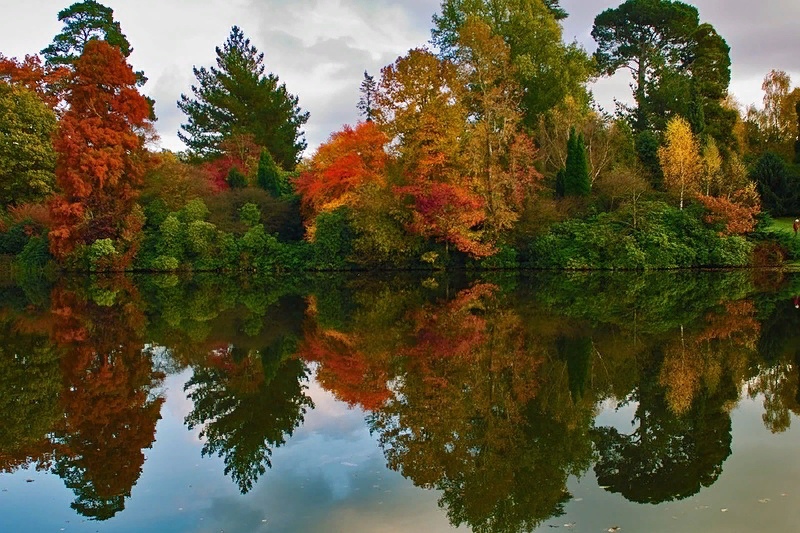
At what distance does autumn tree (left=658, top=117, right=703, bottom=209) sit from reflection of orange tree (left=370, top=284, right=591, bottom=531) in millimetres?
22631

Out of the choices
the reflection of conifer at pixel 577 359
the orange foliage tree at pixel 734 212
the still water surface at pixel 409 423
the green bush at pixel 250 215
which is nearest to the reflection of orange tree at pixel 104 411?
the still water surface at pixel 409 423

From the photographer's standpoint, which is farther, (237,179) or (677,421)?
(237,179)

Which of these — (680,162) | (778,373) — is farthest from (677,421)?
(680,162)

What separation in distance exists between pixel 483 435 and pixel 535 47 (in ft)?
115

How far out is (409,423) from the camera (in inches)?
298

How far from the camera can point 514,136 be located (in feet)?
94.2

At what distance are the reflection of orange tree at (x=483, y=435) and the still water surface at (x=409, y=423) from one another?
30 millimetres

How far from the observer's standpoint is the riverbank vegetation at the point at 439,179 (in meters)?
27.7

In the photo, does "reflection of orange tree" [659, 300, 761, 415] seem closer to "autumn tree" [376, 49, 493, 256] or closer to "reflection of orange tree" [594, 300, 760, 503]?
"reflection of orange tree" [594, 300, 760, 503]

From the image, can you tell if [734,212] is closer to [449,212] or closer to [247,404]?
[449,212]

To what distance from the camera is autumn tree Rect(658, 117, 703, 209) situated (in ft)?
100

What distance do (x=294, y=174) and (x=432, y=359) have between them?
99.3 ft

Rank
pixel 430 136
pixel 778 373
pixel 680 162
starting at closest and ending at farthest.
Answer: pixel 778 373, pixel 430 136, pixel 680 162

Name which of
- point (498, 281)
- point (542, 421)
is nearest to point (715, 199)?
point (498, 281)
